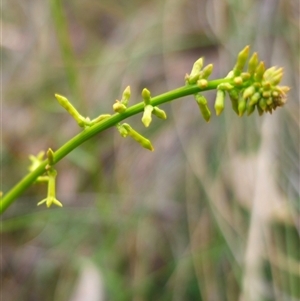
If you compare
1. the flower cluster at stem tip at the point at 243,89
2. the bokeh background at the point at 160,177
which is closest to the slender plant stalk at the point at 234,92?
the flower cluster at stem tip at the point at 243,89

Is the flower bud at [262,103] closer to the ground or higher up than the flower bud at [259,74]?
closer to the ground

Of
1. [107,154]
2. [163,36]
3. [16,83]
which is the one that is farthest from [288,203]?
[16,83]

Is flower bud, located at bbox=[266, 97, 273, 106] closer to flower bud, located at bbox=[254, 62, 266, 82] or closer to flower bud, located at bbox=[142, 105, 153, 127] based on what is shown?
flower bud, located at bbox=[254, 62, 266, 82]

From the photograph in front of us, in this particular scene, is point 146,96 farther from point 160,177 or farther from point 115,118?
point 160,177

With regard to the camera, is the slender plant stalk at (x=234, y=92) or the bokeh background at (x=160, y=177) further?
the bokeh background at (x=160, y=177)

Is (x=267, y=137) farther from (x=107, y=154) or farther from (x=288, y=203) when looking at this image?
(x=107, y=154)

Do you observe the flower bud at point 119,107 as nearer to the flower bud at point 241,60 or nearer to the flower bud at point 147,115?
the flower bud at point 147,115
